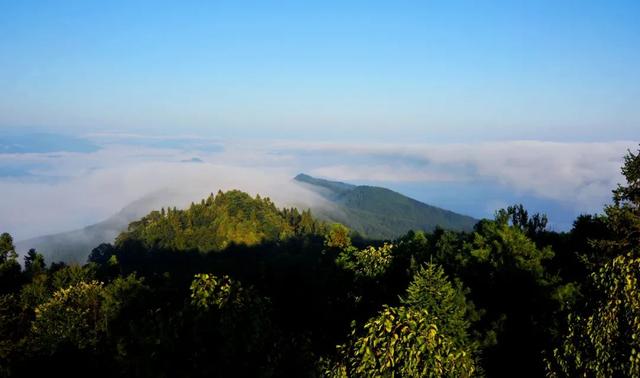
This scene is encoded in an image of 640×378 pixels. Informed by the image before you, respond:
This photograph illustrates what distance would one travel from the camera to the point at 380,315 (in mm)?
22188

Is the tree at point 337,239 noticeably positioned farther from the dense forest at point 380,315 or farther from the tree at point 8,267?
the tree at point 8,267

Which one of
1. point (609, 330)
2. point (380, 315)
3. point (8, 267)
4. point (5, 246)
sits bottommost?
point (8, 267)

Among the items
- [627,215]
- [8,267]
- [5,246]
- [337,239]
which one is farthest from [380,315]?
[337,239]

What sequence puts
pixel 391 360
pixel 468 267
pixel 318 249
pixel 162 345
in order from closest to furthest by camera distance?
pixel 391 360 → pixel 162 345 → pixel 468 267 → pixel 318 249

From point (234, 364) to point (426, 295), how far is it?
1215cm

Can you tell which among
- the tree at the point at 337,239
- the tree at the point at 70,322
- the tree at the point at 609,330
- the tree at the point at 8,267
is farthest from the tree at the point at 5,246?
the tree at the point at 337,239

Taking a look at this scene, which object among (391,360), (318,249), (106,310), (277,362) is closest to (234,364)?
(277,362)

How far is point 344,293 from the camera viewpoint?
56.8 m

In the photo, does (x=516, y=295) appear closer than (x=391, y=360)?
No

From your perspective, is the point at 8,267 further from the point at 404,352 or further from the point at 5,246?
the point at 404,352

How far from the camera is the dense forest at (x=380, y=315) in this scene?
58.0 ft

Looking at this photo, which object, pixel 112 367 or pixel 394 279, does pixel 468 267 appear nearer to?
pixel 394 279

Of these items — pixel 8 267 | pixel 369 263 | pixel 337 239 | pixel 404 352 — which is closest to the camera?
pixel 404 352

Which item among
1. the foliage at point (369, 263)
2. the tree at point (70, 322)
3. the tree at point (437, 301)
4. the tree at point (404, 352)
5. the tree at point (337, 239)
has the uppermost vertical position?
the tree at point (404, 352)
